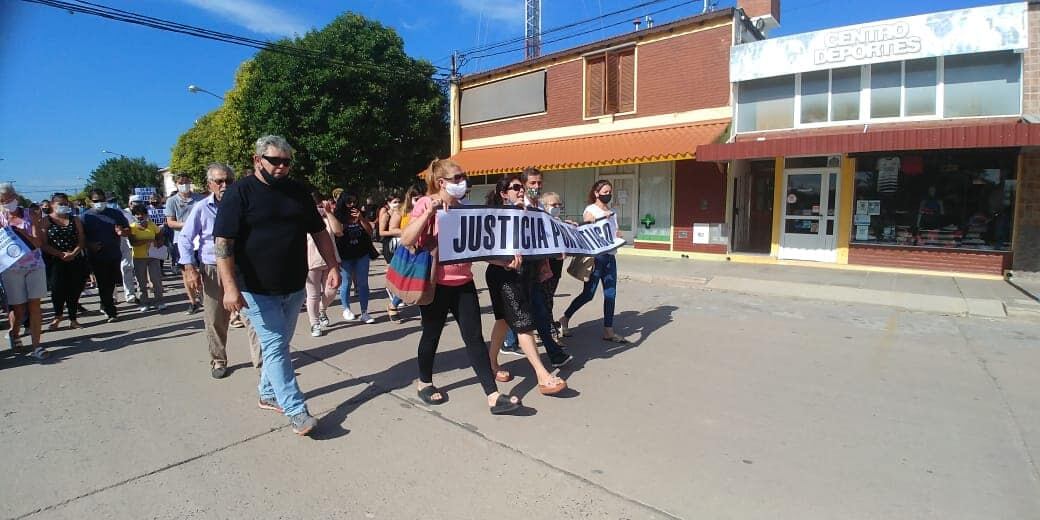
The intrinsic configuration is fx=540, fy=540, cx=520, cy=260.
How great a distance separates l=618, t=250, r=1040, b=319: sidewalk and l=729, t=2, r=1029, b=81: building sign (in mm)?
4310

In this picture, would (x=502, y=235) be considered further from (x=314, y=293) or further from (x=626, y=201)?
(x=626, y=201)

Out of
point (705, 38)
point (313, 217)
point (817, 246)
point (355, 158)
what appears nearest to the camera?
point (313, 217)

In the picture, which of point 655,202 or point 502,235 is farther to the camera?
point 655,202

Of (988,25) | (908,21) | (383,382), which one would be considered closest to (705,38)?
(908,21)

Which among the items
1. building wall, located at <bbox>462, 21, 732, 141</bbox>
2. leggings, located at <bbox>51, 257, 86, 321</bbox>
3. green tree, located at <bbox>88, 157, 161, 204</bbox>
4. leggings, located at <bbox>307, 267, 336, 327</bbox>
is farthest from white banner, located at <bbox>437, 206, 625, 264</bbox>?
green tree, located at <bbox>88, 157, 161, 204</bbox>

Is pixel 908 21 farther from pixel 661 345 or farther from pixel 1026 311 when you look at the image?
pixel 661 345

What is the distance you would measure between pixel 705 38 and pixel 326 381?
41.3 feet

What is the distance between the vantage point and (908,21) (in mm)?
10617

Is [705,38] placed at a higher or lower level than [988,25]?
higher

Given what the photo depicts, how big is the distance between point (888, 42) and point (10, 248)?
1435cm

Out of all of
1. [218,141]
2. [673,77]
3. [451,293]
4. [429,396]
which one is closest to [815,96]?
[673,77]

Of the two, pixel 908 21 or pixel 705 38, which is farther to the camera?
pixel 705 38

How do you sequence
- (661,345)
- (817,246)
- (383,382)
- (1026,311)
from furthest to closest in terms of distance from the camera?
(817,246)
(1026,311)
(661,345)
(383,382)

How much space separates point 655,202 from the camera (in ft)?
48.8
